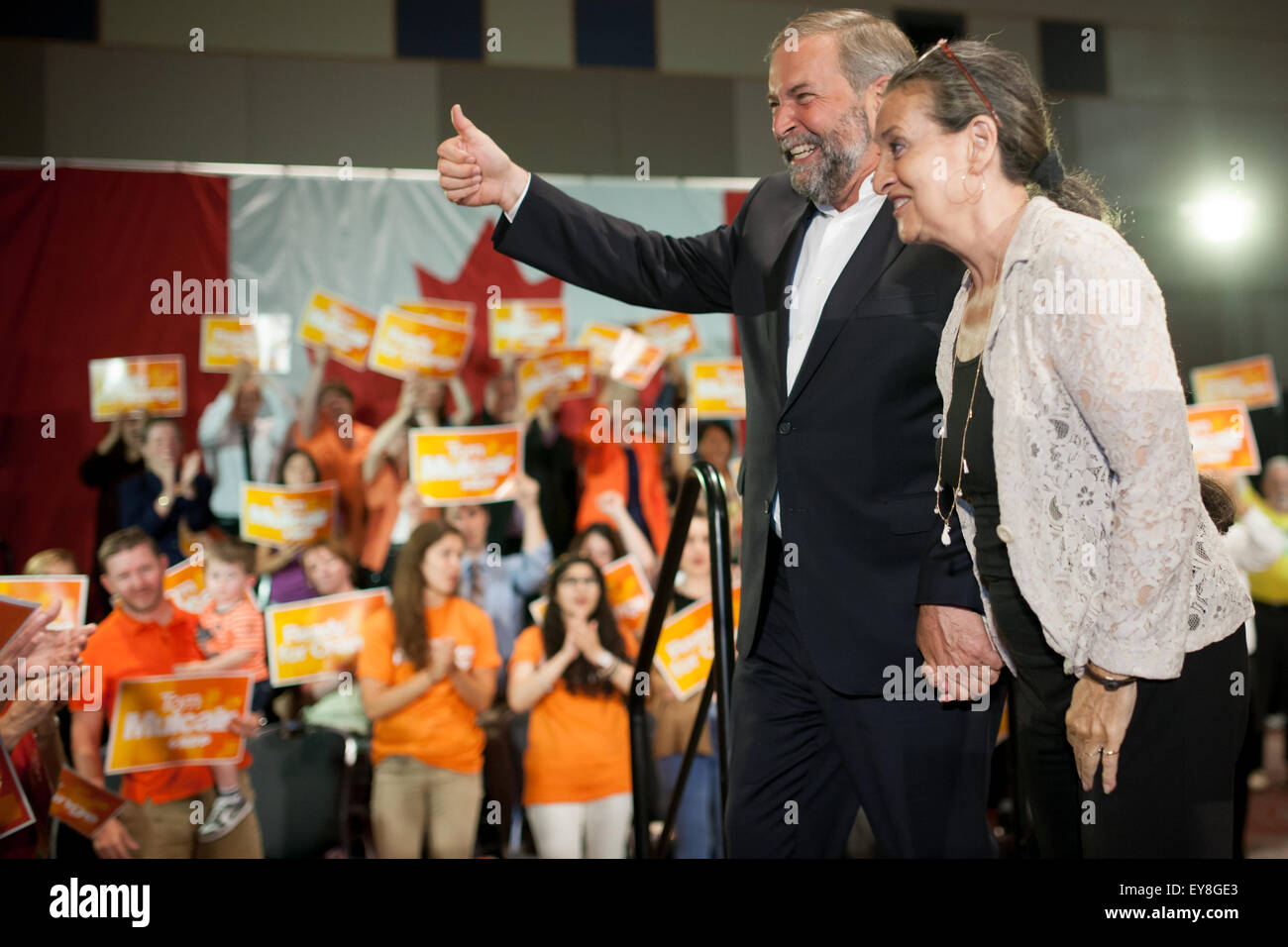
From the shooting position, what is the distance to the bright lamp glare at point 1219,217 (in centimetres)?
589

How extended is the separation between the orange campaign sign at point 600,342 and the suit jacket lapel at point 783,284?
3.18 m

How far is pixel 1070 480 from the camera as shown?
133cm

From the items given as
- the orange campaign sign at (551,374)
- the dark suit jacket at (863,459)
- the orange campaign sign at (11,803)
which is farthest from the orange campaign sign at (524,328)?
the dark suit jacket at (863,459)

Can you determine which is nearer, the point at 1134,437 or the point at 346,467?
the point at 1134,437

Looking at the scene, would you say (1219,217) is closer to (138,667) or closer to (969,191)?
(969,191)

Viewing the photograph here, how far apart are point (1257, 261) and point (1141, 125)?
3.17 ft

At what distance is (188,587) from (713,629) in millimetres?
2779

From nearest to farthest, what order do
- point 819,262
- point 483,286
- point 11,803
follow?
point 819,262
point 11,803
point 483,286

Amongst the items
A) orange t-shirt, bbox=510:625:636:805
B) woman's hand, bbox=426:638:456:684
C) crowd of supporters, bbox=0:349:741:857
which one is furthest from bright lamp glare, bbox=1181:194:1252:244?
woman's hand, bbox=426:638:456:684

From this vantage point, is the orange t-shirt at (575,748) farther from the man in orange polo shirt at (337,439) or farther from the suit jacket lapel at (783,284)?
the suit jacket lapel at (783,284)

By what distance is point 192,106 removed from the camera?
505 cm

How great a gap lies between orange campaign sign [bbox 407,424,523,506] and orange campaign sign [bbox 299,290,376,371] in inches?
26.9

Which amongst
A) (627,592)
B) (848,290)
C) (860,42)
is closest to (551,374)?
(627,592)

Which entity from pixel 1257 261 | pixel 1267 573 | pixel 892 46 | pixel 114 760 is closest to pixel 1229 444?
pixel 1267 573
